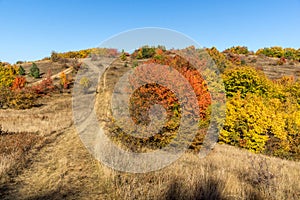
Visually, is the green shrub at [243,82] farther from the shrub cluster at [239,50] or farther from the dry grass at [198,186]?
the shrub cluster at [239,50]

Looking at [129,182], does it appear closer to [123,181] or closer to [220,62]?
[123,181]

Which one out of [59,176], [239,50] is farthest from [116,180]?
[239,50]

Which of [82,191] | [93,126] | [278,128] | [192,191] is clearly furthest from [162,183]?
[278,128]

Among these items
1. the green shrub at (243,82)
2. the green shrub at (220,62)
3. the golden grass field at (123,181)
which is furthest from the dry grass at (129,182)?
the green shrub at (220,62)

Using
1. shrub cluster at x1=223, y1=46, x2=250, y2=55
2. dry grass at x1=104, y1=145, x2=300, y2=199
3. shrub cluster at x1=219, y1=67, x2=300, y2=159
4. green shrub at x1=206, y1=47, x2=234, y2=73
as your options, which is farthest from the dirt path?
shrub cluster at x1=223, y1=46, x2=250, y2=55

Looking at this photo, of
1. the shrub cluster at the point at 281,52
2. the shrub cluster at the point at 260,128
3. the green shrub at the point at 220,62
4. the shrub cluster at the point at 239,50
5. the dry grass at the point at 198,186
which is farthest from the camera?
the shrub cluster at the point at 239,50

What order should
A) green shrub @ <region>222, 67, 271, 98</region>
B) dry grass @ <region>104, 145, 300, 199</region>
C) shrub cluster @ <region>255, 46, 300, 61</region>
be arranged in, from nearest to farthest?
dry grass @ <region>104, 145, 300, 199</region> → green shrub @ <region>222, 67, 271, 98</region> → shrub cluster @ <region>255, 46, 300, 61</region>

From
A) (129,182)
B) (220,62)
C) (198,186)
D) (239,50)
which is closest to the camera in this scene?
(198,186)

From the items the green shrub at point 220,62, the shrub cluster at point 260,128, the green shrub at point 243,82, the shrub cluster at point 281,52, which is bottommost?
the shrub cluster at point 260,128

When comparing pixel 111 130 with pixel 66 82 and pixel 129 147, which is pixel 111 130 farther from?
pixel 66 82

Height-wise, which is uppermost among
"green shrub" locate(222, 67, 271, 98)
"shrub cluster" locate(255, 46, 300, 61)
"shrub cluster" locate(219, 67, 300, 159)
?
"shrub cluster" locate(255, 46, 300, 61)

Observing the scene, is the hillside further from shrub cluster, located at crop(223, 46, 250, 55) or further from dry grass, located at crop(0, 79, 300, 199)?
shrub cluster, located at crop(223, 46, 250, 55)

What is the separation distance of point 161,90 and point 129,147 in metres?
3.25

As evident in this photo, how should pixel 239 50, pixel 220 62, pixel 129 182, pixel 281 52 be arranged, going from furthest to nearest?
pixel 239 50
pixel 281 52
pixel 220 62
pixel 129 182
